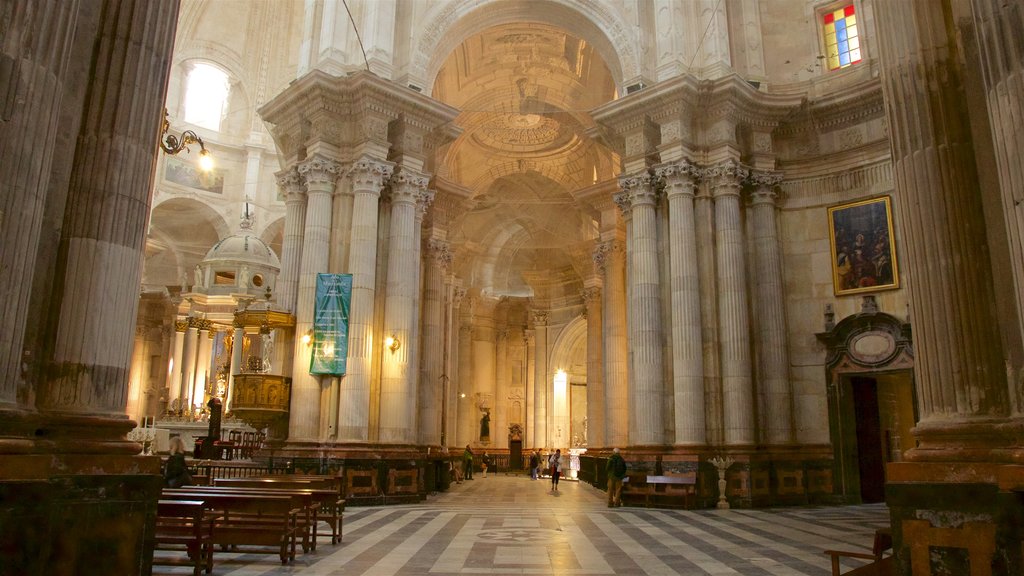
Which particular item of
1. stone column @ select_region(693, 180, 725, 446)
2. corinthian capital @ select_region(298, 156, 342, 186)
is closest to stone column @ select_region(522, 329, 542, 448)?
stone column @ select_region(693, 180, 725, 446)

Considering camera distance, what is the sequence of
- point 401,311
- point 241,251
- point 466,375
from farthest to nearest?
point 466,375 → point 241,251 → point 401,311

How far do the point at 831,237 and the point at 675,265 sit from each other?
454cm

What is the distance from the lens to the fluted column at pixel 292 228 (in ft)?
61.8

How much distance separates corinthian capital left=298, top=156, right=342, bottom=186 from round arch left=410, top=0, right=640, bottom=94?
3767mm

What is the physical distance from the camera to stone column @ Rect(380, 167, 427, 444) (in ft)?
59.0

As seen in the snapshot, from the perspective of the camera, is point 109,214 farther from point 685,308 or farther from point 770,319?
point 770,319

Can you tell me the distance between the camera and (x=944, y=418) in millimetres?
5977

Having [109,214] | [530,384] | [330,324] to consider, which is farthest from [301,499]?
[530,384]

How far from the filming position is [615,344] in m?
25.2

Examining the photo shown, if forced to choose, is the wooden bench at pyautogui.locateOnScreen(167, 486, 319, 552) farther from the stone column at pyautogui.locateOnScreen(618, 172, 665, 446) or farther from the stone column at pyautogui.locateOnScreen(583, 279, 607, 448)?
the stone column at pyautogui.locateOnScreen(583, 279, 607, 448)

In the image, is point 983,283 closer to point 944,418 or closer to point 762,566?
point 944,418

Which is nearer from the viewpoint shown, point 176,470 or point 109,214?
point 109,214

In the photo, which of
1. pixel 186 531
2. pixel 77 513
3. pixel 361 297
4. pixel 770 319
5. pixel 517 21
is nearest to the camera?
pixel 77 513

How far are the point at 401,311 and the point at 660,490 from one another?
7892 mm
